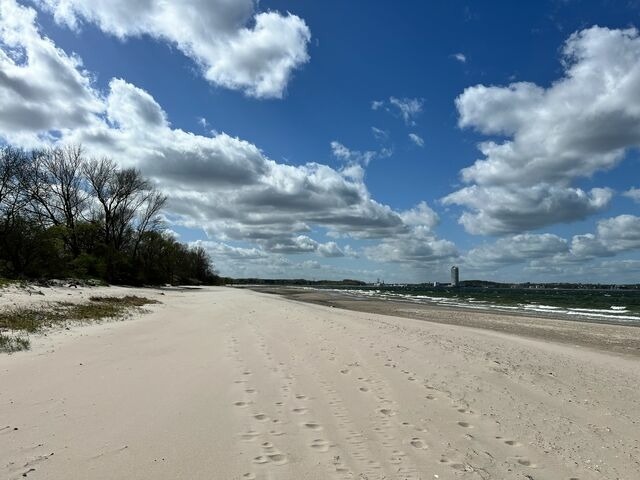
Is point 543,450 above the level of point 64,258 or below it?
below

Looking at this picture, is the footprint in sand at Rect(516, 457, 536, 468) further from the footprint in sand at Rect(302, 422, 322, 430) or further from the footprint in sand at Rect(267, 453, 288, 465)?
the footprint in sand at Rect(267, 453, 288, 465)

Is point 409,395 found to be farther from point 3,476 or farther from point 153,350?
point 153,350

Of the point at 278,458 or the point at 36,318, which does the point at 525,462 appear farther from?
the point at 36,318

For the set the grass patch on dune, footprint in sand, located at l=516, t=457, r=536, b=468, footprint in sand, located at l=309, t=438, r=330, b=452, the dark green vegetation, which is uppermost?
the dark green vegetation

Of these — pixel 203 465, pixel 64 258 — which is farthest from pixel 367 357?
pixel 64 258

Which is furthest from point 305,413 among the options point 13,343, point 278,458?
point 13,343

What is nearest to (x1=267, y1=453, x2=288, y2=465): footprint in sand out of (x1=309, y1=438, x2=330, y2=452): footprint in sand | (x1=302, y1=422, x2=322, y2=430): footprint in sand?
(x1=309, y1=438, x2=330, y2=452): footprint in sand

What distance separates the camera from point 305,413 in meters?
6.13

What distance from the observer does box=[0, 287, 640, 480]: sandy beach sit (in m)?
4.55

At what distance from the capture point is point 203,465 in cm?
441

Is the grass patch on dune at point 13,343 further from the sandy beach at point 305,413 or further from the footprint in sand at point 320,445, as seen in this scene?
the footprint in sand at point 320,445

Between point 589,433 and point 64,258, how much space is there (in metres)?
42.9

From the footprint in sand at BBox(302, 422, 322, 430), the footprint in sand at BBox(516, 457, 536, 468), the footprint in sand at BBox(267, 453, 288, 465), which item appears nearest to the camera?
the footprint in sand at BBox(267, 453, 288, 465)

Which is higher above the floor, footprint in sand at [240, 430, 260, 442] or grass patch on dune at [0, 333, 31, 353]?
grass patch on dune at [0, 333, 31, 353]
